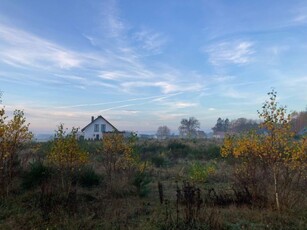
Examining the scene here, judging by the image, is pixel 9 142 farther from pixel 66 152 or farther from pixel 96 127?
pixel 96 127

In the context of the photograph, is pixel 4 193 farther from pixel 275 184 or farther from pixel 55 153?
pixel 275 184

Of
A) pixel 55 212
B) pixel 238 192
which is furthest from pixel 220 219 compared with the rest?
pixel 55 212

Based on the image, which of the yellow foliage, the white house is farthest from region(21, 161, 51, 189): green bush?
the white house

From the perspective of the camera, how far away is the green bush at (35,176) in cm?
896

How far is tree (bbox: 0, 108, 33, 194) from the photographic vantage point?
776 cm

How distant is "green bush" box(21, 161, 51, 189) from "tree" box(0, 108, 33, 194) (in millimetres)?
770

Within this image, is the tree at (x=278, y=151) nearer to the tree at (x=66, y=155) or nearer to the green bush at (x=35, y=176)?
the tree at (x=66, y=155)

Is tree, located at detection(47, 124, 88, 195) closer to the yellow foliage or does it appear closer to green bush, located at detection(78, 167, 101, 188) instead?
the yellow foliage

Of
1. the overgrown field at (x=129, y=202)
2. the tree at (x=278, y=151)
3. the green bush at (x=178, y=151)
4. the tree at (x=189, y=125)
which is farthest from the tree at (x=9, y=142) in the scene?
the tree at (x=189, y=125)

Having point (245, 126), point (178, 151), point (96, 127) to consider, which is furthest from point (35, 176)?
point (96, 127)

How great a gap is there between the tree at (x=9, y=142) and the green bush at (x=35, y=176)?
0.77 meters

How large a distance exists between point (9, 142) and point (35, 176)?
5.93 ft

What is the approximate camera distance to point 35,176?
9.24 meters

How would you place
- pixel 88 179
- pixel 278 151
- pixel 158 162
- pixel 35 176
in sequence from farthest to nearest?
pixel 158 162
pixel 88 179
pixel 35 176
pixel 278 151
